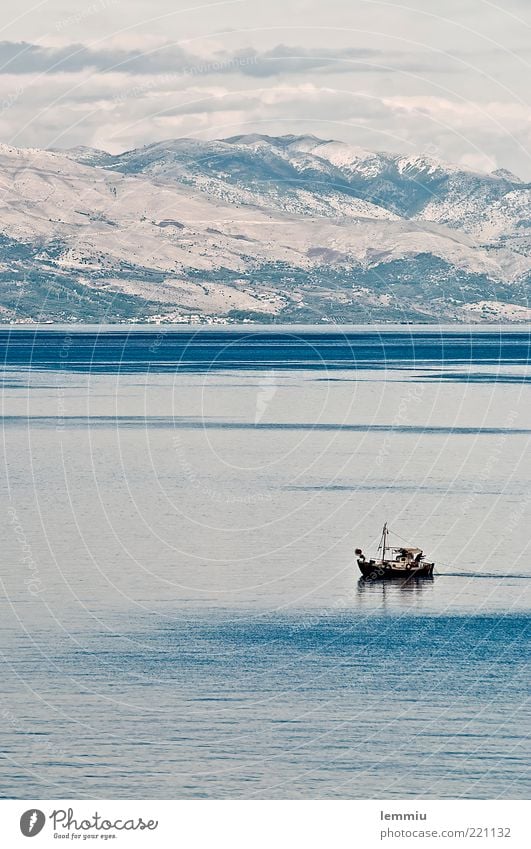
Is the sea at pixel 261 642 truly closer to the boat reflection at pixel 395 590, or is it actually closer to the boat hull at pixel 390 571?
the boat reflection at pixel 395 590

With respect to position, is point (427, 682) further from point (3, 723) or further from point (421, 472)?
point (421, 472)

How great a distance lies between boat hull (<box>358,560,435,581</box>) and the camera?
4053 inches

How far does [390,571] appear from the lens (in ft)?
341

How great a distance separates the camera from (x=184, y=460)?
170000mm

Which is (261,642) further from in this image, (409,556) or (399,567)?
(409,556)
